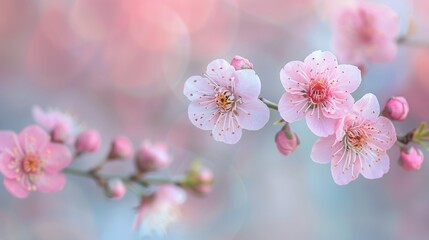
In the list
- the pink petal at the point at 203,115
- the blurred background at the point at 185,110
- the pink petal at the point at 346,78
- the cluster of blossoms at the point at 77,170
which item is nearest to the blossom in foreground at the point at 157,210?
the cluster of blossoms at the point at 77,170

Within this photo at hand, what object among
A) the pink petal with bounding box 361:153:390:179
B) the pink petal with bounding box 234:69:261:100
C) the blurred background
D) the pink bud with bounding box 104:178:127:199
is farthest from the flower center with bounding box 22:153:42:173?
the blurred background

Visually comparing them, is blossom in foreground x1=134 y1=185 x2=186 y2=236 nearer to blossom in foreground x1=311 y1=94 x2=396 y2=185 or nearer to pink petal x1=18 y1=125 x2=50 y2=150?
pink petal x1=18 y1=125 x2=50 y2=150

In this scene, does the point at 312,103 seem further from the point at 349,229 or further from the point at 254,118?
the point at 349,229

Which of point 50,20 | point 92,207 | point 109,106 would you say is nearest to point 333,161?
point 92,207

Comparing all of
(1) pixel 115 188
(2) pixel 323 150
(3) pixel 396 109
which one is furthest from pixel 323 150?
(1) pixel 115 188

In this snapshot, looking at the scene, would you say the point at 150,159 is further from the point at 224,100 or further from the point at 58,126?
the point at 224,100
